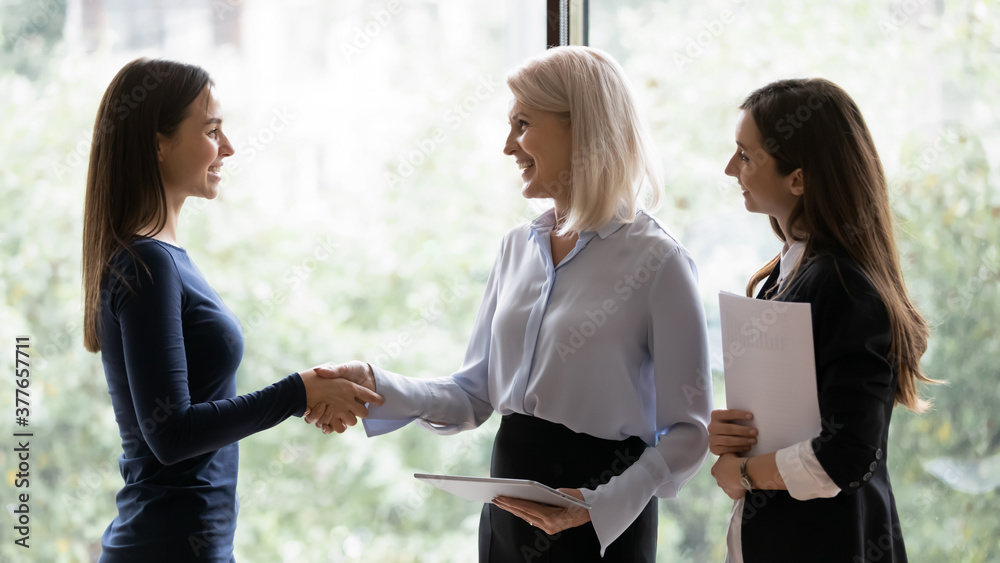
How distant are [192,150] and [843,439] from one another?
1.33 meters

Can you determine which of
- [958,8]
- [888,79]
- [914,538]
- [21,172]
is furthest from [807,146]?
[21,172]

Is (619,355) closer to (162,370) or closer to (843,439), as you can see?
(843,439)

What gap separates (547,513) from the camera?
1416 mm

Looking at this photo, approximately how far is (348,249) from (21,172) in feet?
3.48

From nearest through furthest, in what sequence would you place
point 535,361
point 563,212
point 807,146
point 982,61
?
1. point 807,146
2. point 535,361
3. point 563,212
4. point 982,61

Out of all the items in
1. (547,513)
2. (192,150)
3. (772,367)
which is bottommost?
(547,513)

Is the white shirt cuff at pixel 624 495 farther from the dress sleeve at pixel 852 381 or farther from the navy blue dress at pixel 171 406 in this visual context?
the navy blue dress at pixel 171 406

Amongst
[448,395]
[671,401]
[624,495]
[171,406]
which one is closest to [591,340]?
[671,401]

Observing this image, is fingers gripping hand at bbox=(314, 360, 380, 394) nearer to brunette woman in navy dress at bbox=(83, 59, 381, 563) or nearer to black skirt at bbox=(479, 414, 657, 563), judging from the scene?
brunette woman in navy dress at bbox=(83, 59, 381, 563)

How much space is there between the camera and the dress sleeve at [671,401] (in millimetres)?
1458

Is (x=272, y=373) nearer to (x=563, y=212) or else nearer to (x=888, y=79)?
(x=563, y=212)

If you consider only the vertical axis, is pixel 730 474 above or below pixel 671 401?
below

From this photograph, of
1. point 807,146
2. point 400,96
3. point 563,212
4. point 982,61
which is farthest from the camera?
point 400,96

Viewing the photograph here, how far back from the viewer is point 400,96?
2424 mm
